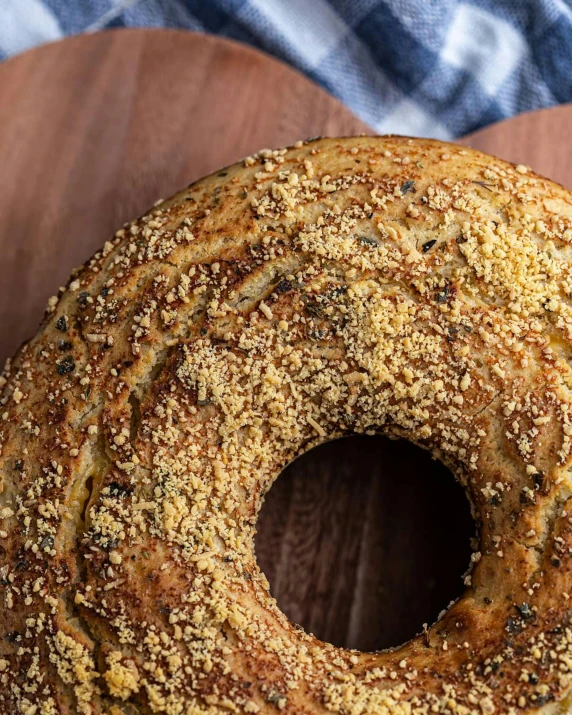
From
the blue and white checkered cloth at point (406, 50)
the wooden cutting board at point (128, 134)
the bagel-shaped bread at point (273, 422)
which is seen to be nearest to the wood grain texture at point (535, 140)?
the wooden cutting board at point (128, 134)

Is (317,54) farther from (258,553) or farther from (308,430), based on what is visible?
(258,553)

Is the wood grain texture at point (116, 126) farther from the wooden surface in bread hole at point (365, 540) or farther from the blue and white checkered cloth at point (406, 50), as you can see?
the wooden surface in bread hole at point (365, 540)

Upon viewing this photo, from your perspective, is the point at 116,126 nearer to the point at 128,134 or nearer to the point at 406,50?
the point at 128,134

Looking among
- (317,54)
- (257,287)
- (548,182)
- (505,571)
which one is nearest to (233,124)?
(317,54)

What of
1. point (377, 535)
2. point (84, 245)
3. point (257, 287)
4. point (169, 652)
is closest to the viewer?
point (169, 652)

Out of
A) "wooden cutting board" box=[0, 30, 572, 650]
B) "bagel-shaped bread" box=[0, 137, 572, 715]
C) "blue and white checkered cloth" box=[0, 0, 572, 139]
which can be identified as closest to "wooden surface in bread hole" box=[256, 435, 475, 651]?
"wooden cutting board" box=[0, 30, 572, 650]

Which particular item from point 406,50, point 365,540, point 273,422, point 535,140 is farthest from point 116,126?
point 365,540

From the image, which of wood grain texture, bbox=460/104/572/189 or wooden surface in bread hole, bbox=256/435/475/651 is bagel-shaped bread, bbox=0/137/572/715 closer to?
wooden surface in bread hole, bbox=256/435/475/651
